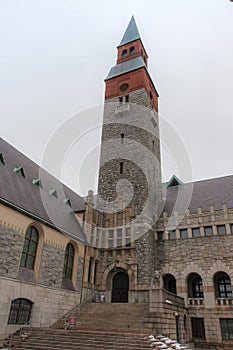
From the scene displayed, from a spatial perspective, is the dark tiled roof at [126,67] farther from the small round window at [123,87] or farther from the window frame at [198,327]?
the window frame at [198,327]

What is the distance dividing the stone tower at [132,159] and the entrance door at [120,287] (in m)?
1.46

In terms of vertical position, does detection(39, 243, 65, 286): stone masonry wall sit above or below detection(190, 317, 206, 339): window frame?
above

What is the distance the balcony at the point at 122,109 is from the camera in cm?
3019

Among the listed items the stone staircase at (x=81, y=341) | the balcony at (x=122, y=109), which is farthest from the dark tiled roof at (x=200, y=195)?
the stone staircase at (x=81, y=341)

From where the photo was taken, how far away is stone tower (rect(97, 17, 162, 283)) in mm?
23906

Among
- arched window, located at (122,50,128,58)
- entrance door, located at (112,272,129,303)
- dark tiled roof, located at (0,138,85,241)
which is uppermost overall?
arched window, located at (122,50,128,58)

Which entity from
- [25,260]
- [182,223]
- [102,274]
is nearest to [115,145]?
[182,223]

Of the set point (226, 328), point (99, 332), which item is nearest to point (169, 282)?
point (226, 328)

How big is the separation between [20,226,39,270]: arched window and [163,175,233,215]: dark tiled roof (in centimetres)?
1278

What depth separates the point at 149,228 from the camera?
23.9 m

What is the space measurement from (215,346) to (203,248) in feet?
21.7

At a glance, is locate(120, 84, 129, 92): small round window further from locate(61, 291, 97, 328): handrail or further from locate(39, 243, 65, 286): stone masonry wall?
locate(61, 291, 97, 328): handrail

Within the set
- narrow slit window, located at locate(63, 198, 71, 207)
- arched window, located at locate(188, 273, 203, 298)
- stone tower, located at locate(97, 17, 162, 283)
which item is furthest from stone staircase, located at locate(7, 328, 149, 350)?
narrow slit window, located at locate(63, 198, 71, 207)

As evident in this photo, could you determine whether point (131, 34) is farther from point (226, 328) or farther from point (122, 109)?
point (226, 328)
